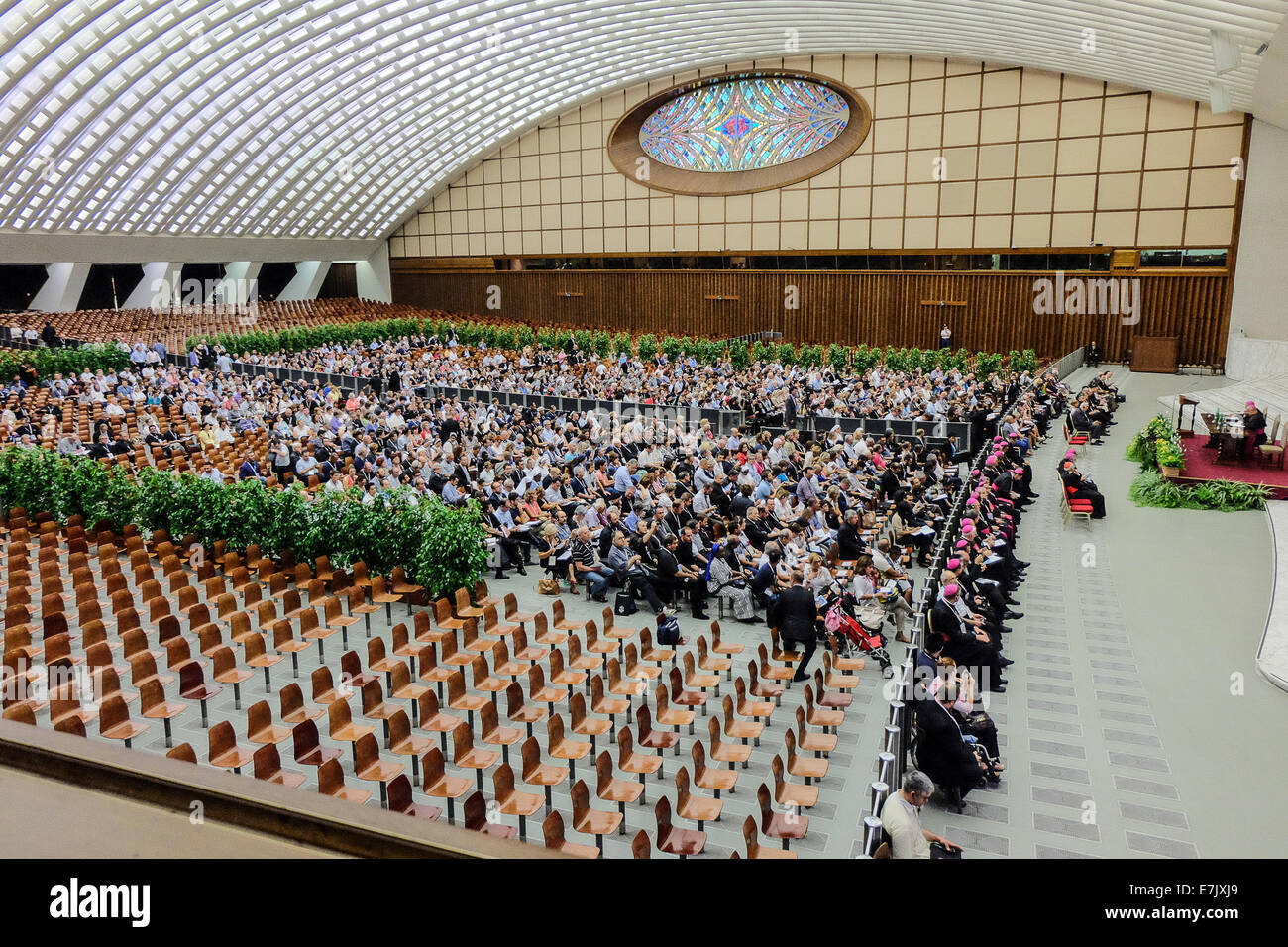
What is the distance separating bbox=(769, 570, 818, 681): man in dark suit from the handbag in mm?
2332

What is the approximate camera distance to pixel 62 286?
40.9m

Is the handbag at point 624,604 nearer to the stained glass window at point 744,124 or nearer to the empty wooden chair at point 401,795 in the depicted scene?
the empty wooden chair at point 401,795

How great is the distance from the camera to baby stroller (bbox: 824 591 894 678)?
918 centimetres

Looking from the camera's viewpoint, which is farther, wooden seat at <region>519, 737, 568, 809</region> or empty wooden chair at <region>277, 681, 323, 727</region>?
empty wooden chair at <region>277, 681, 323, 727</region>

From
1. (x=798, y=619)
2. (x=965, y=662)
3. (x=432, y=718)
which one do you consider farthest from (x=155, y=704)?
(x=965, y=662)

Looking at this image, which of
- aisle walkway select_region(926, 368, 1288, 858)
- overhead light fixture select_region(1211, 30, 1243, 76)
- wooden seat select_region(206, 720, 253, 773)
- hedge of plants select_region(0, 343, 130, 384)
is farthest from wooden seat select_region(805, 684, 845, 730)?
hedge of plants select_region(0, 343, 130, 384)

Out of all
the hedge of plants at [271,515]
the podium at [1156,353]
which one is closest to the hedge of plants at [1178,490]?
the hedge of plants at [271,515]

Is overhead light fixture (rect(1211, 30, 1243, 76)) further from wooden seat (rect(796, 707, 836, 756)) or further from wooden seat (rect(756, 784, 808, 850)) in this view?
wooden seat (rect(756, 784, 808, 850))

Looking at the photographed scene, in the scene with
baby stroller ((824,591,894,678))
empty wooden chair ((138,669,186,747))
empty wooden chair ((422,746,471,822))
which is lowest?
baby stroller ((824,591,894,678))

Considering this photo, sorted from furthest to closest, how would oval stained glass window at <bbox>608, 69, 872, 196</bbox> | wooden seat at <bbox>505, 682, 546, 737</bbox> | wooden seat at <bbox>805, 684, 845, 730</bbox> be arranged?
oval stained glass window at <bbox>608, 69, 872, 196</bbox>, wooden seat at <bbox>505, 682, 546, 737</bbox>, wooden seat at <bbox>805, 684, 845, 730</bbox>

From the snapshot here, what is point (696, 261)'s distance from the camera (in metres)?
40.4

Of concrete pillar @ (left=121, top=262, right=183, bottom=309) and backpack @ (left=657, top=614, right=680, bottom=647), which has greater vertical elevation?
concrete pillar @ (left=121, top=262, right=183, bottom=309)

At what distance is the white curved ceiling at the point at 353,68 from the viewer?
78.5ft
